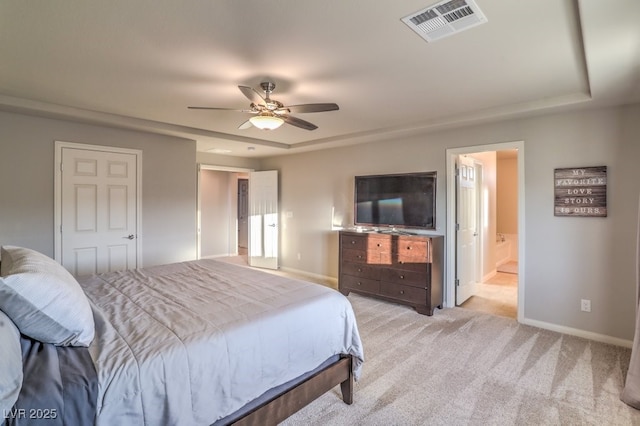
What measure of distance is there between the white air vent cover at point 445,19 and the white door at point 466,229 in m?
2.66

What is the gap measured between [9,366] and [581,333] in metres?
4.45

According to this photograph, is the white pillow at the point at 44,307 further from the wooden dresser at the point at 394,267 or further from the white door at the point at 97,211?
the wooden dresser at the point at 394,267

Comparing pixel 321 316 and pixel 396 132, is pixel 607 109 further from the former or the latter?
pixel 321 316

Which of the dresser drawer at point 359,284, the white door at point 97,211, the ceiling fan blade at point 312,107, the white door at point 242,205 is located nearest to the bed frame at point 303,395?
the ceiling fan blade at point 312,107

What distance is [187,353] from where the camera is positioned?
146cm

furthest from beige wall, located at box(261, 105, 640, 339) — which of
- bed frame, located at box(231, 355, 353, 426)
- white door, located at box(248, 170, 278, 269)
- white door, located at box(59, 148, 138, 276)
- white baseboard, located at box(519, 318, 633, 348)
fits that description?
white door, located at box(59, 148, 138, 276)

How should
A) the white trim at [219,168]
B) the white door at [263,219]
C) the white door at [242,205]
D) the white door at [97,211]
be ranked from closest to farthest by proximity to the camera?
the white door at [97,211]
the white trim at [219,168]
the white door at [263,219]
the white door at [242,205]

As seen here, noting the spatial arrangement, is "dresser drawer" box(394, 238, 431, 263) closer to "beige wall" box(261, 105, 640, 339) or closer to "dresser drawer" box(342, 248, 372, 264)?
"dresser drawer" box(342, 248, 372, 264)

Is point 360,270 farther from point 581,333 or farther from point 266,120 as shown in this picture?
point 266,120

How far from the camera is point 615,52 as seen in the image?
84.3 inches

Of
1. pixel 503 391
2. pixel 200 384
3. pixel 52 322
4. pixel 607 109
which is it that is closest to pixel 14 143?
pixel 52 322

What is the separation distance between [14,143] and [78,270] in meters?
1.59

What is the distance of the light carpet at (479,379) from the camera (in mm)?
2139

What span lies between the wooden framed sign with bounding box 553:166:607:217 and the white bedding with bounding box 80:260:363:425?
2766 millimetres
